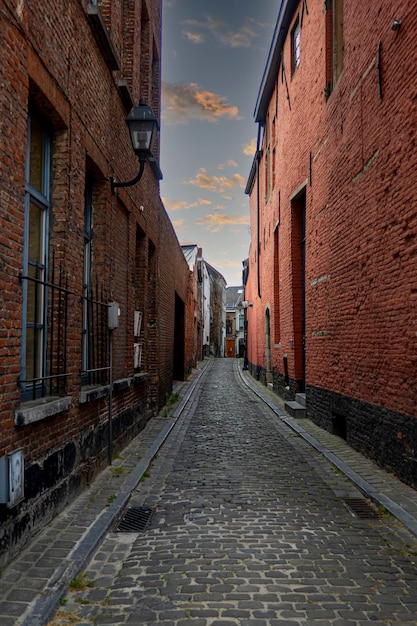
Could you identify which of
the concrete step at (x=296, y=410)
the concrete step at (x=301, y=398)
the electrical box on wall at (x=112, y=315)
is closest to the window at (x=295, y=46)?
the concrete step at (x=301, y=398)

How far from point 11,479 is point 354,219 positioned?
20.9 ft

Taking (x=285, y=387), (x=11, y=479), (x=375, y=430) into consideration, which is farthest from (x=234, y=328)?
(x=11, y=479)

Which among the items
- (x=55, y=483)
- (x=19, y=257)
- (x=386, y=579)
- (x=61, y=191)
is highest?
(x=61, y=191)

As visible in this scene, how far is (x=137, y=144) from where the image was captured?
716 centimetres

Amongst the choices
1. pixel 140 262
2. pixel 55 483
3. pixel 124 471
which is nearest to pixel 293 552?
pixel 55 483

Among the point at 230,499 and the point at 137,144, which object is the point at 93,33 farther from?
the point at 230,499

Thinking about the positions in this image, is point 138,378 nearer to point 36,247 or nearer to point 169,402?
point 36,247

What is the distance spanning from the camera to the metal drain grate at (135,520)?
4.64 metres

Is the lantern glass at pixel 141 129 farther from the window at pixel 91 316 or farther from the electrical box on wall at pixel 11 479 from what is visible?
the electrical box on wall at pixel 11 479

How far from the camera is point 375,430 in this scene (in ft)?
22.9

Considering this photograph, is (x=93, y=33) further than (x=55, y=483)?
Yes

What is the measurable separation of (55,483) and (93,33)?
4974mm

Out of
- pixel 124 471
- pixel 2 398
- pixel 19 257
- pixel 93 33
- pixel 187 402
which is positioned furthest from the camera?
pixel 187 402

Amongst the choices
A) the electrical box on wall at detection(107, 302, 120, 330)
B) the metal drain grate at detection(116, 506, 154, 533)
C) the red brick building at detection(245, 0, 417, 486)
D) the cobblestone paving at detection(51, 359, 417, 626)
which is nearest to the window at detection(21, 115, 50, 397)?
the metal drain grate at detection(116, 506, 154, 533)
